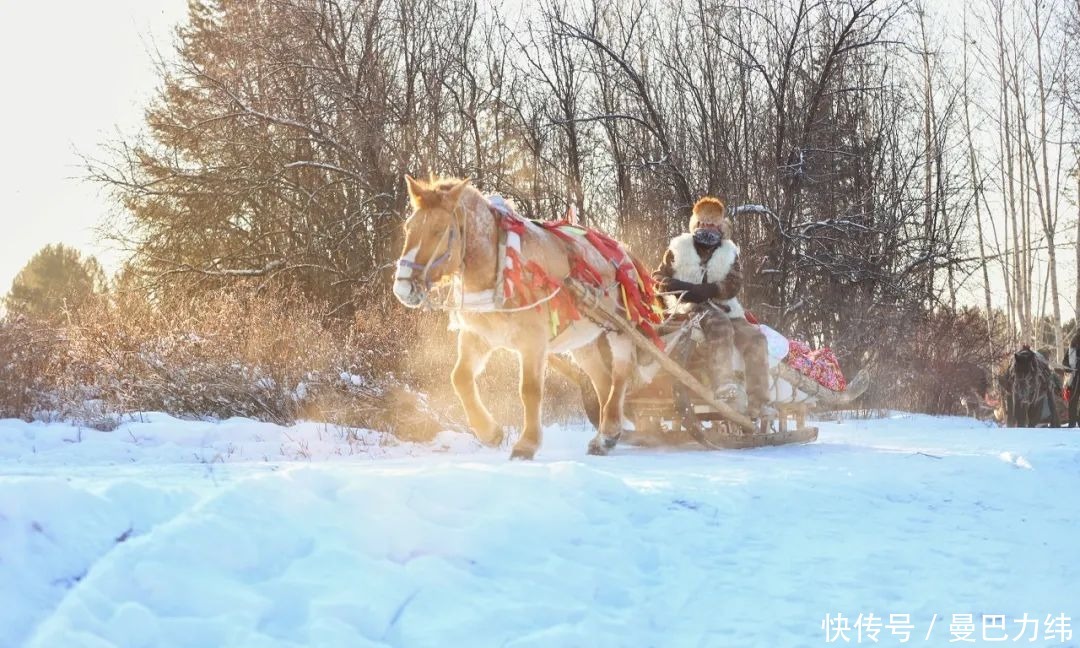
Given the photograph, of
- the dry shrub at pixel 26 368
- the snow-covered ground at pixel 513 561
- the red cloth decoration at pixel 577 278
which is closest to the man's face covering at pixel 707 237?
the red cloth decoration at pixel 577 278

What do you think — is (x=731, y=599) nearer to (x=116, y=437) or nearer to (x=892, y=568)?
(x=892, y=568)

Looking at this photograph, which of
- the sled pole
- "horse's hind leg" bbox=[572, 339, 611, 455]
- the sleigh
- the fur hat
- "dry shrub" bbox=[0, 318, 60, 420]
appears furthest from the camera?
the fur hat

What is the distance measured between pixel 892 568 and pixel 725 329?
15.3 feet

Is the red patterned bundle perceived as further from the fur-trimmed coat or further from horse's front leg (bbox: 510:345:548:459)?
horse's front leg (bbox: 510:345:548:459)

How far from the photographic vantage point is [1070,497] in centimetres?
559

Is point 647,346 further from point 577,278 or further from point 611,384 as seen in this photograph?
point 577,278

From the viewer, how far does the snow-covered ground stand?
2.77 metres

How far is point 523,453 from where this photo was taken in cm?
637

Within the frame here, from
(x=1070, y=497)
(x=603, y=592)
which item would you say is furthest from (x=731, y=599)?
(x=1070, y=497)

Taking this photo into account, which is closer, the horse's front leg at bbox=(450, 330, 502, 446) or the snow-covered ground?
the snow-covered ground

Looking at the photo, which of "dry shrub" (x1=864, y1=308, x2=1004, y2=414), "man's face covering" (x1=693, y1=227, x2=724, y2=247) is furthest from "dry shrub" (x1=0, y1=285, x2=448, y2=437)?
"dry shrub" (x1=864, y1=308, x2=1004, y2=414)

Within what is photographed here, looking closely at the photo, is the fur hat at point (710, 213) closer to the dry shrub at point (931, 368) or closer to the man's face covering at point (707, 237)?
the man's face covering at point (707, 237)

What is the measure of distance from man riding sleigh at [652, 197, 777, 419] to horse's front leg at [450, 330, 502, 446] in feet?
7.45

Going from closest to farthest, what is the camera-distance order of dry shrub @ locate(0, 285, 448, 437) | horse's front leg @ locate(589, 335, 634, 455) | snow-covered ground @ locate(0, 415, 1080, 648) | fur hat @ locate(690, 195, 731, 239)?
snow-covered ground @ locate(0, 415, 1080, 648)
horse's front leg @ locate(589, 335, 634, 455)
fur hat @ locate(690, 195, 731, 239)
dry shrub @ locate(0, 285, 448, 437)
